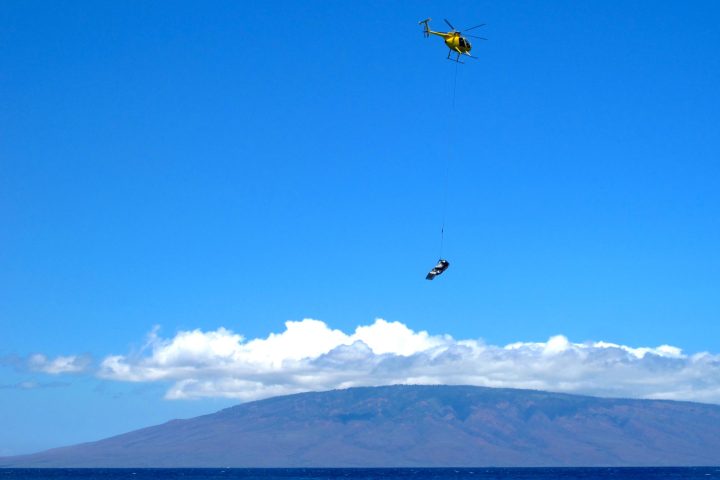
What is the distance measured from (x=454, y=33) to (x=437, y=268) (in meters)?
19.7

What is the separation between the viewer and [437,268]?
7562 cm

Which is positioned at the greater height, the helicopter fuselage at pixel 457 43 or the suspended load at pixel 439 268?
the helicopter fuselage at pixel 457 43

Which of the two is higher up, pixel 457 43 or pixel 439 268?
pixel 457 43

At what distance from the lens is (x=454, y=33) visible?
7319 centimetres

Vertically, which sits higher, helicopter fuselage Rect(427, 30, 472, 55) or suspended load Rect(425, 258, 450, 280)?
helicopter fuselage Rect(427, 30, 472, 55)

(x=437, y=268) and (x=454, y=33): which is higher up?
(x=454, y=33)
